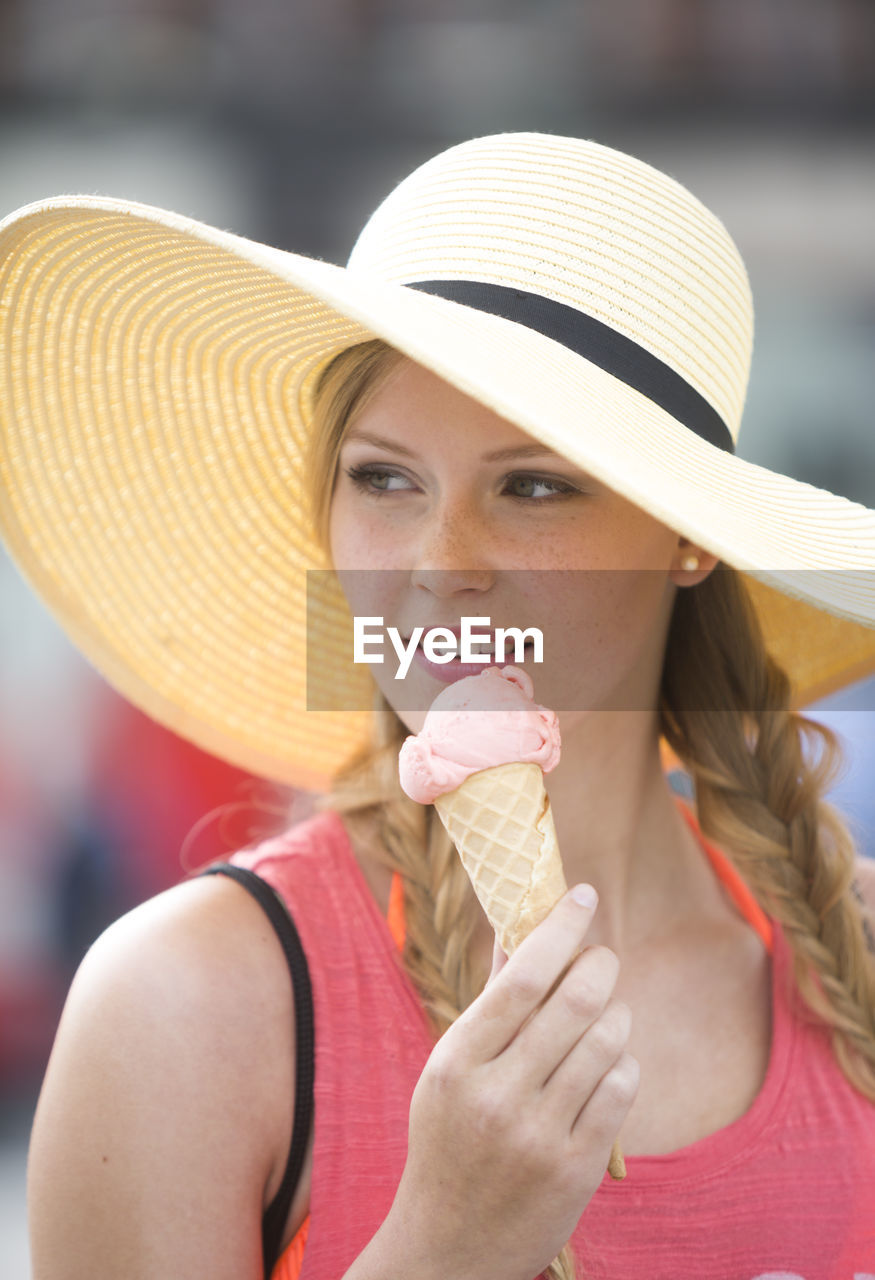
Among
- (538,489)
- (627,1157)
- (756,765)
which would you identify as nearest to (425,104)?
(756,765)

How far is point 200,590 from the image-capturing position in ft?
6.50

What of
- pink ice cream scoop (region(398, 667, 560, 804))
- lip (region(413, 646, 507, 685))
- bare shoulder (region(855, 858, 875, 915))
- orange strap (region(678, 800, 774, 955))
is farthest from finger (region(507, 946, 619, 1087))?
bare shoulder (region(855, 858, 875, 915))

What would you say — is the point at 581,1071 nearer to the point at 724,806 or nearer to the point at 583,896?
the point at 583,896

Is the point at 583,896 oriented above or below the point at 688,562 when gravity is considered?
below

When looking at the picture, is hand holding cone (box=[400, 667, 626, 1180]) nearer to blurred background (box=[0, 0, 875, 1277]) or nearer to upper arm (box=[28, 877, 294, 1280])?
upper arm (box=[28, 877, 294, 1280])

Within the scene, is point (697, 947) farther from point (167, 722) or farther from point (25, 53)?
point (25, 53)

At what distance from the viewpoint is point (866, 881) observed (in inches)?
79.0

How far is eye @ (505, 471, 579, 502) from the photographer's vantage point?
143 cm

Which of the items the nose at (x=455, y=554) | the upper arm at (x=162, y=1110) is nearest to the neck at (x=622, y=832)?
the nose at (x=455, y=554)

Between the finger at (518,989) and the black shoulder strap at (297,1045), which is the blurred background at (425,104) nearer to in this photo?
the black shoulder strap at (297,1045)

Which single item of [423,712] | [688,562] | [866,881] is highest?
[688,562]

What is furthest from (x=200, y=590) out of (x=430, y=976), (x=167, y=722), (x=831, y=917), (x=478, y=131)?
(x=478, y=131)

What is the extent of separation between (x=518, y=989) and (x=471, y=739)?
28 centimetres

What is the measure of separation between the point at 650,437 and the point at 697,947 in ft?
2.87
